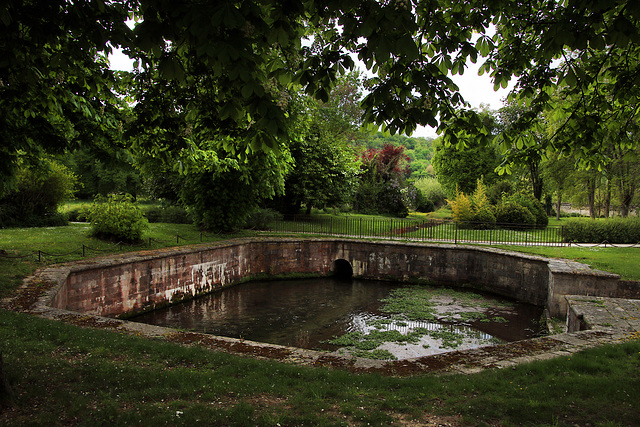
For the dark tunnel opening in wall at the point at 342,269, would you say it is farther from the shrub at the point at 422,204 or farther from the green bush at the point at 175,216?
the shrub at the point at 422,204

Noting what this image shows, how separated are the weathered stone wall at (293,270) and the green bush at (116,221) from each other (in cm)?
214

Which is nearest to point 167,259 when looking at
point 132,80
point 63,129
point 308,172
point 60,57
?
point 63,129

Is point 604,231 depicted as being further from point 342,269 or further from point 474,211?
point 342,269

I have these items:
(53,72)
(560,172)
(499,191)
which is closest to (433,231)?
(499,191)

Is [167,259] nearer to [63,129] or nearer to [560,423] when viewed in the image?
[63,129]

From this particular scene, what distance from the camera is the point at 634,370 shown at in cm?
490

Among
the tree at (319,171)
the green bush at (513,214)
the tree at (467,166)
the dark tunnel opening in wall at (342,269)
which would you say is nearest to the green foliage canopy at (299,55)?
the dark tunnel opening in wall at (342,269)

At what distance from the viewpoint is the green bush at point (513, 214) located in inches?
982

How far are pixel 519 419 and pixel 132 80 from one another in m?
8.10

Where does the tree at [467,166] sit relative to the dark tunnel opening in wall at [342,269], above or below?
above

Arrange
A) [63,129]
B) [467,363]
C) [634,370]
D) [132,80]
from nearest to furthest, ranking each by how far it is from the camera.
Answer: [634,370]
[467,363]
[132,80]
[63,129]

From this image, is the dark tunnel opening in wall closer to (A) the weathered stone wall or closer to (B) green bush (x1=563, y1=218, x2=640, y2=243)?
(A) the weathered stone wall

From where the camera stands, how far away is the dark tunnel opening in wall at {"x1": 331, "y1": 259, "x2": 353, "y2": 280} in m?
19.3

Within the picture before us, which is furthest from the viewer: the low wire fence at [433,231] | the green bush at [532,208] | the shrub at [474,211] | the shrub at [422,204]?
the shrub at [422,204]
